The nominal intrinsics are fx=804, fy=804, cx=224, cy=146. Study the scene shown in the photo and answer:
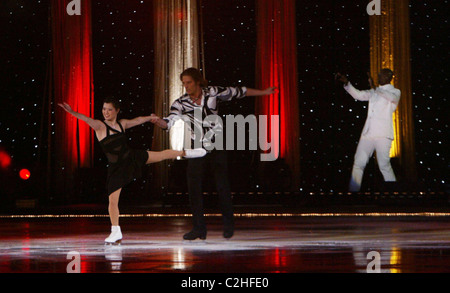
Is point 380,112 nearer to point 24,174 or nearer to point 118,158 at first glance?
point 24,174

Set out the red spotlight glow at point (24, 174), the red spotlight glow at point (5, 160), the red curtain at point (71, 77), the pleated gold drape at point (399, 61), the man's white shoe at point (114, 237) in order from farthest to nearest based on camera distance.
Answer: the red curtain at point (71, 77) < the pleated gold drape at point (399, 61) < the red spotlight glow at point (5, 160) < the red spotlight glow at point (24, 174) < the man's white shoe at point (114, 237)

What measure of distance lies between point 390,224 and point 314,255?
3058 mm

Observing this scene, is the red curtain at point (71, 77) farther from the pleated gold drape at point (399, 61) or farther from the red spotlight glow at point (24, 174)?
the pleated gold drape at point (399, 61)

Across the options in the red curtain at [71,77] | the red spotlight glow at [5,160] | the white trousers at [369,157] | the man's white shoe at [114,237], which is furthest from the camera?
the red curtain at [71,77]

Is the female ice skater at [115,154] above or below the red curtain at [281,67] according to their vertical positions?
below

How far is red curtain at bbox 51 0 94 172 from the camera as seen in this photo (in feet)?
38.8

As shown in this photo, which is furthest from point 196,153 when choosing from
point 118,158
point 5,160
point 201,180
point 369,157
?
point 5,160

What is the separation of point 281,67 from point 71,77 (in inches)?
122

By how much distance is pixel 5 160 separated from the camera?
1155 centimetres

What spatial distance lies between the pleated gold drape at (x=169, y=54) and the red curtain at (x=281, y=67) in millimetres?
981

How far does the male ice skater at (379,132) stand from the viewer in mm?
10922

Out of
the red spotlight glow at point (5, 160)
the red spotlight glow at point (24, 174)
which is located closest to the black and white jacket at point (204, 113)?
the red spotlight glow at point (24, 174)
